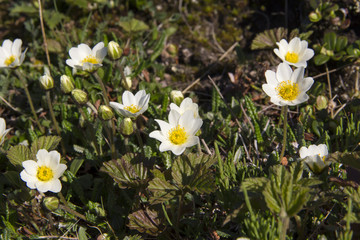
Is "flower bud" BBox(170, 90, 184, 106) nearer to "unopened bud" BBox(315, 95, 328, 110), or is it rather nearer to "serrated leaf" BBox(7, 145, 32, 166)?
"serrated leaf" BBox(7, 145, 32, 166)

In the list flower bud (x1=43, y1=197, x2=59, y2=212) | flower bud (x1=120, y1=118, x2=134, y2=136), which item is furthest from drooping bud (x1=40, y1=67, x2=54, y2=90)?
flower bud (x1=43, y1=197, x2=59, y2=212)

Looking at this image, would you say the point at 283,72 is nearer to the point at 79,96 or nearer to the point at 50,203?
the point at 79,96

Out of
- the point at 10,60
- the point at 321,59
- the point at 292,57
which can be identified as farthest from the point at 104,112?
the point at 321,59

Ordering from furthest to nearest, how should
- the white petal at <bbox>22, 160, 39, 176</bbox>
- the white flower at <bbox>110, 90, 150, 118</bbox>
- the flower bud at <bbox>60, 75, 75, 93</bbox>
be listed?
the flower bud at <bbox>60, 75, 75, 93</bbox> < the white flower at <bbox>110, 90, 150, 118</bbox> < the white petal at <bbox>22, 160, 39, 176</bbox>

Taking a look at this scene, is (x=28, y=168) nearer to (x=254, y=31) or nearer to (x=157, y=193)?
(x=157, y=193)

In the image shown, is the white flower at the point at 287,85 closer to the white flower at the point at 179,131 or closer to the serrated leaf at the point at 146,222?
the white flower at the point at 179,131

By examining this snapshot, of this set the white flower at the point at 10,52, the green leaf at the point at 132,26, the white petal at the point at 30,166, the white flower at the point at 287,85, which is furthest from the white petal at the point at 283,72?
the white flower at the point at 10,52

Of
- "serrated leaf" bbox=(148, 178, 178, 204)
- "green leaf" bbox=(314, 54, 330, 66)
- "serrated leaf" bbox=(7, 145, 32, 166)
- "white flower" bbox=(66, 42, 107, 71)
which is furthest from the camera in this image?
"green leaf" bbox=(314, 54, 330, 66)

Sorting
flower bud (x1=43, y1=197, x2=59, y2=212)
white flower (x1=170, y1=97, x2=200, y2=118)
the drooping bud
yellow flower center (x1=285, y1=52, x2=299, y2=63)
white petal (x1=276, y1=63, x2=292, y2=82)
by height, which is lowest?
flower bud (x1=43, y1=197, x2=59, y2=212)

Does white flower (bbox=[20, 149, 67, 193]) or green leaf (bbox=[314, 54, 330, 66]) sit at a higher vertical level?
green leaf (bbox=[314, 54, 330, 66])
